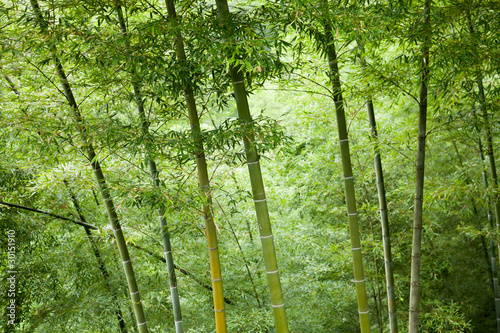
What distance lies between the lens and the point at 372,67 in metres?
3.12

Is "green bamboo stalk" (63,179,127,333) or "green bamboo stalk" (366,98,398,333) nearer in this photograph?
"green bamboo stalk" (366,98,398,333)

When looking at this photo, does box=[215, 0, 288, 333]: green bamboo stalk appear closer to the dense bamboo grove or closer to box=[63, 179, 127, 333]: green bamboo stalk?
the dense bamboo grove

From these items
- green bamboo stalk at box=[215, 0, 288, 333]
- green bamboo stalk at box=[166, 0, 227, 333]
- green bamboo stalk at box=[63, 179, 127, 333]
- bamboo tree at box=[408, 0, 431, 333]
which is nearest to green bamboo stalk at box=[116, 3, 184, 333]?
green bamboo stalk at box=[166, 0, 227, 333]

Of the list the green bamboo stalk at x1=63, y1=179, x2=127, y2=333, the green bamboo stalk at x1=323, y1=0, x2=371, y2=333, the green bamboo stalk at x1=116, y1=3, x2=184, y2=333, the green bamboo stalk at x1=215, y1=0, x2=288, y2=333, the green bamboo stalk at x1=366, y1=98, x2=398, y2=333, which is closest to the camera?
the green bamboo stalk at x1=215, y1=0, x2=288, y2=333

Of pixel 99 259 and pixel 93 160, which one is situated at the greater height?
pixel 93 160

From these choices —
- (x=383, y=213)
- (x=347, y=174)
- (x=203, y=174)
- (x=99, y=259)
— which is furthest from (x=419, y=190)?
(x=99, y=259)

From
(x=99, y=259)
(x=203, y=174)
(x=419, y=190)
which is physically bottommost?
(x=99, y=259)

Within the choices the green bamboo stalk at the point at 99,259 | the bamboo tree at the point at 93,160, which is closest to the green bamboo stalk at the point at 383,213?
the bamboo tree at the point at 93,160

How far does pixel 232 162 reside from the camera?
124 inches

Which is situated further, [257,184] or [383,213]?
[383,213]

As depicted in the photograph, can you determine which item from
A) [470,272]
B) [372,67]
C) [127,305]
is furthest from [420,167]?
[470,272]

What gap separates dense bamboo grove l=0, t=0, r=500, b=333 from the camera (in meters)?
2.61

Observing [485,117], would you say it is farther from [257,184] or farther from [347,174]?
[257,184]

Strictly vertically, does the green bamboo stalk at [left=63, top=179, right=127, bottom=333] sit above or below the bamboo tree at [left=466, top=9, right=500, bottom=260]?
below
